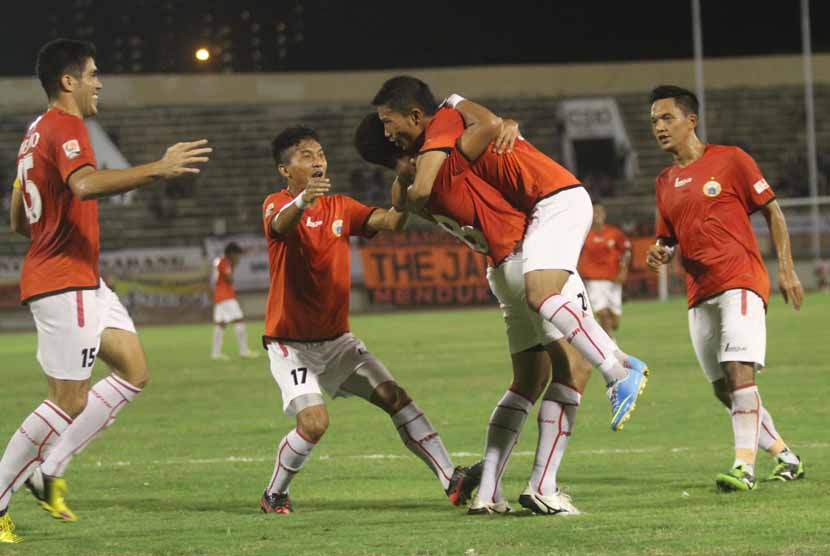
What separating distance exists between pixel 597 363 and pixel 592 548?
1044 millimetres

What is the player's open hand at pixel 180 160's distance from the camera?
6367mm

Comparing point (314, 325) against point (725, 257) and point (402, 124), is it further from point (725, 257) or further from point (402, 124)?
point (725, 257)

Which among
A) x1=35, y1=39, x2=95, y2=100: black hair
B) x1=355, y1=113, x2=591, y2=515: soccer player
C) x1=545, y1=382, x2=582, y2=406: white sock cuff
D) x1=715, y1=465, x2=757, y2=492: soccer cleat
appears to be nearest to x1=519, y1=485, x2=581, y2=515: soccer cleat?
x1=355, y1=113, x2=591, y2=515: soccer player

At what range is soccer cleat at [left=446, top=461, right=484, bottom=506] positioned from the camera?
760 cm

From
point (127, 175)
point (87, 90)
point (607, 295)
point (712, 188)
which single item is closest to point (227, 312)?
point (607, 295)

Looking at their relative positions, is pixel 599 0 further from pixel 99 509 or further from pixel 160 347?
pixel 99 509

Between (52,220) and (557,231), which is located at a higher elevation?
(52,220)

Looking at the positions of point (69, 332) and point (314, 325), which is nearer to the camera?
point (69, 332)

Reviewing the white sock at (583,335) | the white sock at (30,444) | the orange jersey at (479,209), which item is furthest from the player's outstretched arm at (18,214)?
the white sock at (583,335)

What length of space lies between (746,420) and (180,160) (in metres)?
3.61

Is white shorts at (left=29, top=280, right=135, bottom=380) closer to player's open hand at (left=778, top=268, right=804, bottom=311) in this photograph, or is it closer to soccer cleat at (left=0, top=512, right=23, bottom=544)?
soccer cleat at (left=0, top=512, right=23, bottom=544)

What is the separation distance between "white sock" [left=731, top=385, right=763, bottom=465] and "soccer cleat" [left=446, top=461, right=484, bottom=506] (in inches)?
59.0

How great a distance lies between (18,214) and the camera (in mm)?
7488

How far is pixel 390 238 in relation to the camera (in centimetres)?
3966
